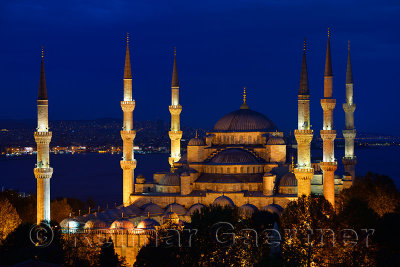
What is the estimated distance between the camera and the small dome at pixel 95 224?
24311mm

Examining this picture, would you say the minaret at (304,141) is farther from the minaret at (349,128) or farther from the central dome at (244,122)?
the minaret at (349,128)

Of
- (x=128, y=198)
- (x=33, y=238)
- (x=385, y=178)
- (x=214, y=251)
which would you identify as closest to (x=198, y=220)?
(x=214, y=251)

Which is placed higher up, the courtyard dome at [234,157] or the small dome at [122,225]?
the courtyard dome at [234,157]

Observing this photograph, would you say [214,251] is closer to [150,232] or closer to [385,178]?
[150,232]

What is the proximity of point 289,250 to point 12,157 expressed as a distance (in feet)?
414

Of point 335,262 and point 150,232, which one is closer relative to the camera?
point 335,262

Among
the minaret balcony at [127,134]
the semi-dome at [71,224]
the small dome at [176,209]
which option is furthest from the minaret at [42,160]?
the small dome at [176,209]

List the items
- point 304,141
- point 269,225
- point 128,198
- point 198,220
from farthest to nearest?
point 128,198
point 304,141
point 269,225
point 198,220

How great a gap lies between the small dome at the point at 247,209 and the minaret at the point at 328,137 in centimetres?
275

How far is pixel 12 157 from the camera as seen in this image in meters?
138

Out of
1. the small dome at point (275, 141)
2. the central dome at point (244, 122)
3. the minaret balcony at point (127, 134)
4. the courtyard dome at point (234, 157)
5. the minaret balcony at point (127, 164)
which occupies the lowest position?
the minaret balcony at point (127, 164)

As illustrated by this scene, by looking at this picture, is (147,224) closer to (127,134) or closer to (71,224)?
(71,224)

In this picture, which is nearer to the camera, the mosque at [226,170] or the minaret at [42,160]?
the minaret at [42,160]

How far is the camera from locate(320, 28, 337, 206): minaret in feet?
85.5
